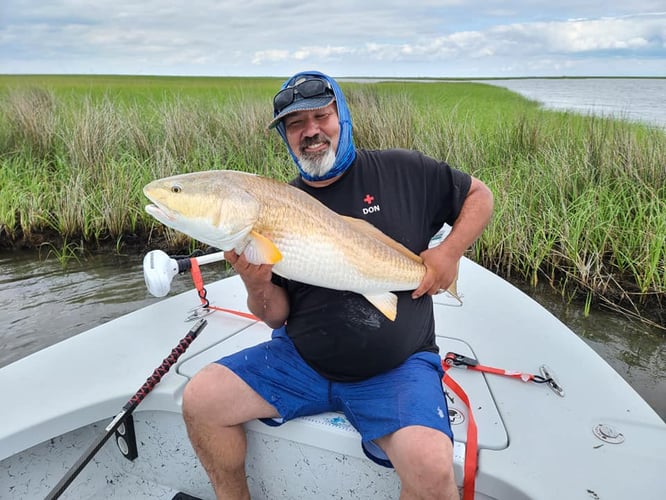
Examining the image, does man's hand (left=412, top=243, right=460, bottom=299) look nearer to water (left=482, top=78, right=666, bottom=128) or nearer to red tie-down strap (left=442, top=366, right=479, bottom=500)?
red tie-down strap (left=442, top=366, right=479, bottom=500)

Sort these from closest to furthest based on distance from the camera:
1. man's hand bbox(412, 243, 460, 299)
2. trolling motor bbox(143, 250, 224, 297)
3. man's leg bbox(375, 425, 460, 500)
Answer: man's leg bbox(375, 425, 460, 500) → man's hand bbox(412, 243, 460, 299) → trolling motor bbox(143, 250, 224, 297)

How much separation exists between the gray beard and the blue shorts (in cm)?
91

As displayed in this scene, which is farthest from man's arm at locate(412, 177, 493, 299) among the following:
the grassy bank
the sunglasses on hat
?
the grassy bank

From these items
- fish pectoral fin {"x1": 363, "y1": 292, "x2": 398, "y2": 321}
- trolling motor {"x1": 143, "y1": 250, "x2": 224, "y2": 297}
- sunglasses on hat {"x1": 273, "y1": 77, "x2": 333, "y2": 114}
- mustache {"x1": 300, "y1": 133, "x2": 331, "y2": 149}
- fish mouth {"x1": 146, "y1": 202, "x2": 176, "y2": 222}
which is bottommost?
trolling motor {"x1": 143, "y1": 250, "x2": 224, "y2": 297}

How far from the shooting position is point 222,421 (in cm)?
222

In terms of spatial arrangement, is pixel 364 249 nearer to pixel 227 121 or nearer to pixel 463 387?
pixel 463 387

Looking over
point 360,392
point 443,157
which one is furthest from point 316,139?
point 443,157

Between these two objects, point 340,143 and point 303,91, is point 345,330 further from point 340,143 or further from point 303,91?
point 303,91

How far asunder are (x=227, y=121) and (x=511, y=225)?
615cm

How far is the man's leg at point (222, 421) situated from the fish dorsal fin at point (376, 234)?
923mm

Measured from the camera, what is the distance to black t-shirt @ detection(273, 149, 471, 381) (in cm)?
229

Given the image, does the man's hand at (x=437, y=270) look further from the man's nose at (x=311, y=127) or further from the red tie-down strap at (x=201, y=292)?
the red tie-down strap at (x=201, y=292)

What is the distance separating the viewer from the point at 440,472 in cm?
183

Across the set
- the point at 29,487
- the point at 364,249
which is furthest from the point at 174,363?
the point at 364,249
